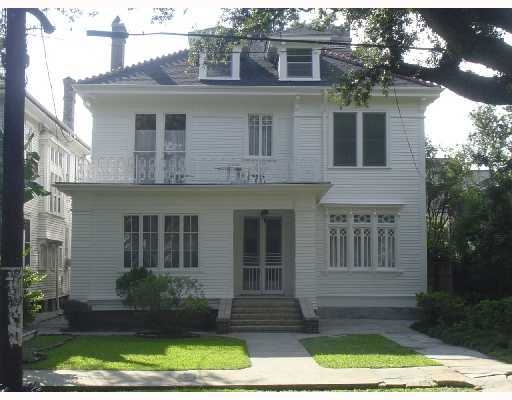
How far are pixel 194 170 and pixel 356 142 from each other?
546cm

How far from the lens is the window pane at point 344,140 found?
23766 mm

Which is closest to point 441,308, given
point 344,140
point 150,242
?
point 344,140

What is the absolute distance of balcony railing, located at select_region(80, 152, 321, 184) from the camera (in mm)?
21875

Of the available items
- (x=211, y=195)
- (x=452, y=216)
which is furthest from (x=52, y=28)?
(x=452, y=216)

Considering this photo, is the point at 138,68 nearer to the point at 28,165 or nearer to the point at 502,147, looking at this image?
the point at 28,165

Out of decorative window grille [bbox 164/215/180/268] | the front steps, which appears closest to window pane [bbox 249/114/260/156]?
decorative window grille [bbox 164/215/180/268]

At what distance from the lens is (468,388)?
11344 millimetres

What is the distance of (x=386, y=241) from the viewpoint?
77.5ft

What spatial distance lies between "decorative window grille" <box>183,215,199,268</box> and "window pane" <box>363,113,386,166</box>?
6.17m

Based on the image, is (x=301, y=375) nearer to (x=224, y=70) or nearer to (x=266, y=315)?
(x=266, y=315)

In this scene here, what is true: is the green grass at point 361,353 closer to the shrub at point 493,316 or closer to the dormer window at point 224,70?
the shrub at point 493,316

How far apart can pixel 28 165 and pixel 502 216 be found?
1607 centimetres

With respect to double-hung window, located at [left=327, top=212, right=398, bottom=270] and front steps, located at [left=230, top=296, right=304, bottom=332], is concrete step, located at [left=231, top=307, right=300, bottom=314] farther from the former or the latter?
double-hung window, located at [left=327, top=212, right=398, bottom=270]

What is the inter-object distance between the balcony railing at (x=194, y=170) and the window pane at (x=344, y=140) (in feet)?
2.96
